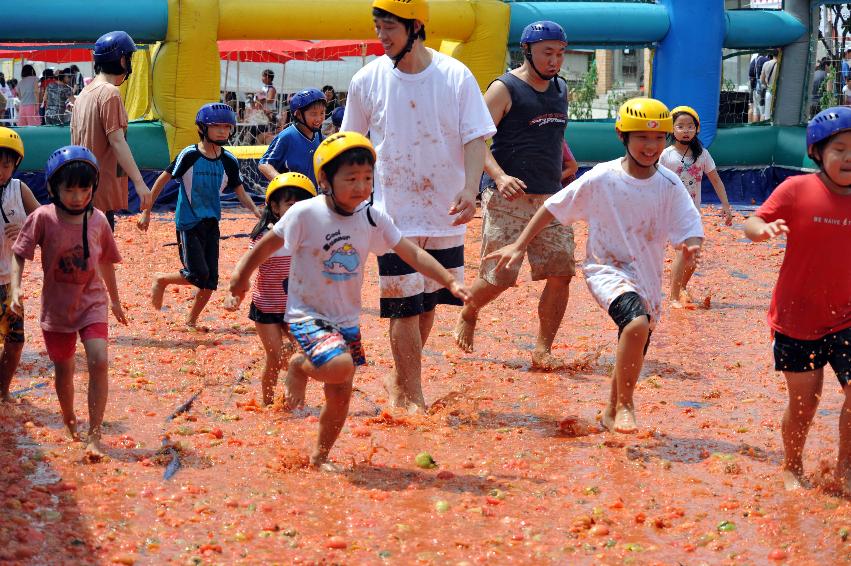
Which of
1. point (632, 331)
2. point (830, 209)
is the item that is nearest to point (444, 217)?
point (632, 331)

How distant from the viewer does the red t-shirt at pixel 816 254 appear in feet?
16.8

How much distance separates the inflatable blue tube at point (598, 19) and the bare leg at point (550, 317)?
10.9m

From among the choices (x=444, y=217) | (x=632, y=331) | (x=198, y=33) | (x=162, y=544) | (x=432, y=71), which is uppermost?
(x=198, y=33)

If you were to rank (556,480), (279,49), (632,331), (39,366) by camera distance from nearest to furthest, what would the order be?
(556,480), (632,331), (39,366), (279,49)

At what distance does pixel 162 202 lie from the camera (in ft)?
58.1

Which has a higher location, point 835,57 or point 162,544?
point 835,57

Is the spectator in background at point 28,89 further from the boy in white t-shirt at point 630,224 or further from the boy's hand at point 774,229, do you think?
the boy's hand at point 774,229

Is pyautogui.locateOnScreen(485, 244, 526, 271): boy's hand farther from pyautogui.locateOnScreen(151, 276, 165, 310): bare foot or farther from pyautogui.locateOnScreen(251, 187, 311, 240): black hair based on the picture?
pyautogui.locateOnScreen(151, 276, 165, 310): bare foot

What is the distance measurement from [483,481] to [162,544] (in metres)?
1.54

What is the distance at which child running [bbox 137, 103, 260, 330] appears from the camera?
8938 mm

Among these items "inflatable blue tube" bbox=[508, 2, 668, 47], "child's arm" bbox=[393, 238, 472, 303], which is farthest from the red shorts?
"inflatable blue tube" bbox=[508, 2, 668, 47]

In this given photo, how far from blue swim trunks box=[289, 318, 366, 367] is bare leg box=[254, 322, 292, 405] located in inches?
53.7

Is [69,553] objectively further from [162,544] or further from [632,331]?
[632,331]

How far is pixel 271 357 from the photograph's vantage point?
6738 millimetres
